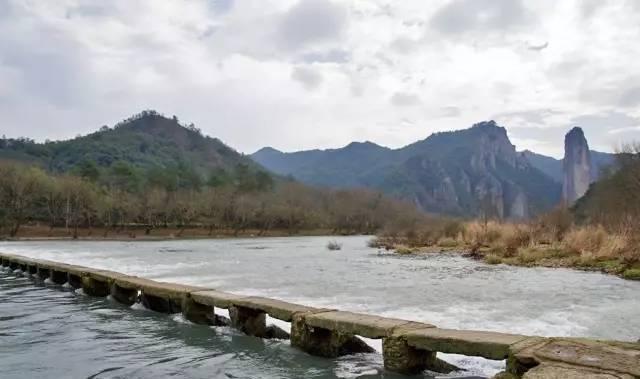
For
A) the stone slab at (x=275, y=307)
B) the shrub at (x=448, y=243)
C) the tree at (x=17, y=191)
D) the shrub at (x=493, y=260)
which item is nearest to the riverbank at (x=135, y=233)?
the tree at (x=17, y=191)

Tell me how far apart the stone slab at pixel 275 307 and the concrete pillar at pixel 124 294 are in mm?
4690

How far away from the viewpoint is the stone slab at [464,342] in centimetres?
615

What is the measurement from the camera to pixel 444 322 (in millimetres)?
10844

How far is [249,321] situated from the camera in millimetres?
9750

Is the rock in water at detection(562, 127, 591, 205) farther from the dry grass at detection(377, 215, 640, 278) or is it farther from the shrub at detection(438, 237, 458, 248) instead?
the dry grass at detection(377, 215, 640, 278)

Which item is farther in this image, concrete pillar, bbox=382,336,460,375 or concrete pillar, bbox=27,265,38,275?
concrete pillar, bbox=27,265,38,275

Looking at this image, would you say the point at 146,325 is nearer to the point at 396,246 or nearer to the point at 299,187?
the point at 396,246

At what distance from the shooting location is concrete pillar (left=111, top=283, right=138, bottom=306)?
13.5 metres

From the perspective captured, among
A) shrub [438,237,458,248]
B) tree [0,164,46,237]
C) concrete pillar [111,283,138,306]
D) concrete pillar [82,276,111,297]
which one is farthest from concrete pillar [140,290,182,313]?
tree [0,164,46,237]

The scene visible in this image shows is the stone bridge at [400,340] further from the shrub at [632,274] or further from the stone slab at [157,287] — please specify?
the shrub at [632,274]

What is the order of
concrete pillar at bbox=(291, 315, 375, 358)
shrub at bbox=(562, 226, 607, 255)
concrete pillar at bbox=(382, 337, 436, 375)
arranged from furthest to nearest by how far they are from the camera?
shrub at bbox=(562, 226, 607, 255) → concrete pillar at bbox=(291, 315, 375, 358) → concrete pillar at bbox=(382, 337, 436, 375)

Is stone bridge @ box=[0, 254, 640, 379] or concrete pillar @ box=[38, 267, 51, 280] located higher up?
stone bridge @ box=[0, 254, 640, 379]

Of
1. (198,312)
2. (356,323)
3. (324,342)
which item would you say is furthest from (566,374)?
(198,312)

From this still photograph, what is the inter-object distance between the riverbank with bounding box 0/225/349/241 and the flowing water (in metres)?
51.9
